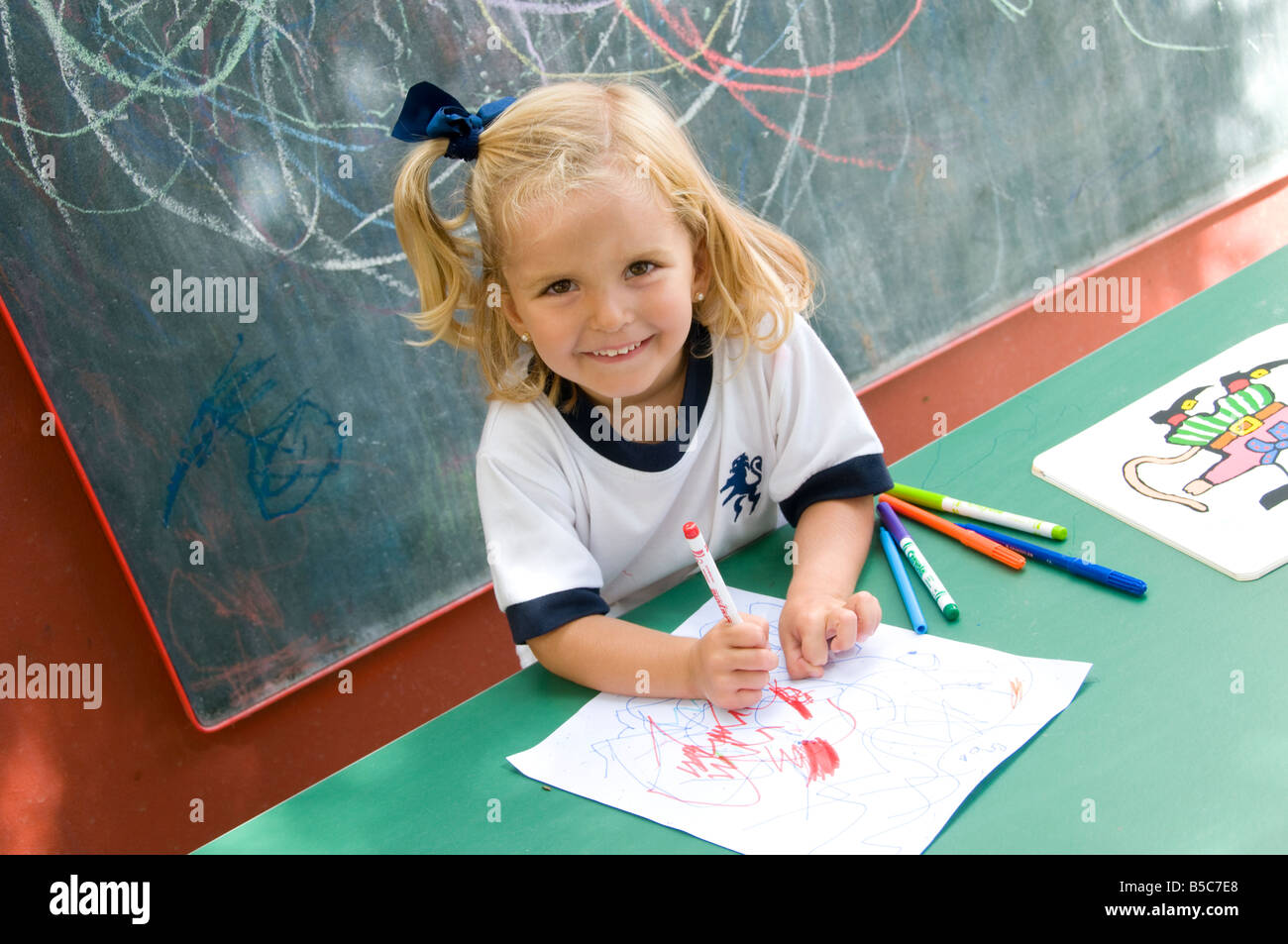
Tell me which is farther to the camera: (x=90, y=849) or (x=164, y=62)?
(x=90, y=849)

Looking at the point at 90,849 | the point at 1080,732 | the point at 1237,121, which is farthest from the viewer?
the point at 1237,121

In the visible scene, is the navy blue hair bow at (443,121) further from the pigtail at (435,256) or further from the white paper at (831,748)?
the white paper at (831,748)

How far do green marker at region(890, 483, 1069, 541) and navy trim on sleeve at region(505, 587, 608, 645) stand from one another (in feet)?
1.01

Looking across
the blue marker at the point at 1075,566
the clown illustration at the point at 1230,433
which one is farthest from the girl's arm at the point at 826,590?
the clown illustration at the point at 1230,433

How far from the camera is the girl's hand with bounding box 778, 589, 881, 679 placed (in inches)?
31.5

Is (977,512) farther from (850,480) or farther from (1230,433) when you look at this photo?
(1230,433)

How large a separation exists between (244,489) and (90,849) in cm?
51

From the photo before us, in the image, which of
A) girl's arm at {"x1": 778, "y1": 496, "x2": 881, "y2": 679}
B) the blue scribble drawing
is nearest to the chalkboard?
the blue scribble drawing

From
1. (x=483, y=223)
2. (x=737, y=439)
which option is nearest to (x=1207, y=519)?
(x=737, y=439)

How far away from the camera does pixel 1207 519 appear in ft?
2.79

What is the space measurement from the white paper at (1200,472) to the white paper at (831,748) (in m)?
0.18

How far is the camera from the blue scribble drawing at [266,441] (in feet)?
4.49

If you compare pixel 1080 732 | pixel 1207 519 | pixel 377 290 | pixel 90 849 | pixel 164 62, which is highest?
pixel 164 62

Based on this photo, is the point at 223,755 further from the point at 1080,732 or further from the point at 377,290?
the point at 1080,732
